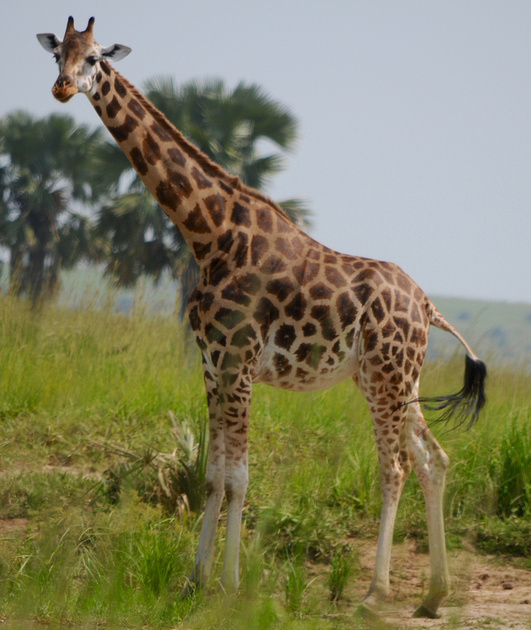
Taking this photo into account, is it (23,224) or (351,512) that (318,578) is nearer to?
(351,512)

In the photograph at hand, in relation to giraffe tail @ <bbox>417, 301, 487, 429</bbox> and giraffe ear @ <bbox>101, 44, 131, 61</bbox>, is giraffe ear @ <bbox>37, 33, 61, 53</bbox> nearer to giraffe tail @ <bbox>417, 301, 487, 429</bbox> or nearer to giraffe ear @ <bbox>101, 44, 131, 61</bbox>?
giraffe ear @ <bbox>101, 44, 131, 61</bbox>

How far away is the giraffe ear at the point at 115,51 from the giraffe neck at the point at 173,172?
0.07 m

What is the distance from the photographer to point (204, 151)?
17203 millimetres

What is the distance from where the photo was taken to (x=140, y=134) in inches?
177

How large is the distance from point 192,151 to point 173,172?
0.21 meters

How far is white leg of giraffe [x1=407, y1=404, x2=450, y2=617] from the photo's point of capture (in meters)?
4.46

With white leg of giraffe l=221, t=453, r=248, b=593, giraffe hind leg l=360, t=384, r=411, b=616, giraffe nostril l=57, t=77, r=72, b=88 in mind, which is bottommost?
white leg of giraffe l=221, t=453, r=248, b=593

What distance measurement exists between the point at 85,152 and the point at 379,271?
23.9 metres

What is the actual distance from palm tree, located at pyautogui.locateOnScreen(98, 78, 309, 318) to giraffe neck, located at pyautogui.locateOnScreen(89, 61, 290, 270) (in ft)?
40.9

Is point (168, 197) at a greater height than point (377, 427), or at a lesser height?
greater

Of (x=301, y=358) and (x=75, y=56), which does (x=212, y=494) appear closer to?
(x=301, y=358)

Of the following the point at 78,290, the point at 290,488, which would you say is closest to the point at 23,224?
the point at 78,290

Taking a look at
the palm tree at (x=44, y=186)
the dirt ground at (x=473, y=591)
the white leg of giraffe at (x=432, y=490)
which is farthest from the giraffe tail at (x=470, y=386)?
the palm tree at (x=44, y=186)

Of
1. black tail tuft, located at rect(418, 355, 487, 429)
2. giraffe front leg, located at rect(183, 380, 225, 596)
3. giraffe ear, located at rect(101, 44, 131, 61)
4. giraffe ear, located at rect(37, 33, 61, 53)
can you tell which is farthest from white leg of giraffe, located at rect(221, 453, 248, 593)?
giraffe ear, located at rect(37, 33, 61, 53)
